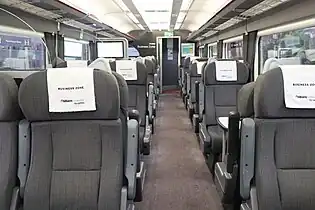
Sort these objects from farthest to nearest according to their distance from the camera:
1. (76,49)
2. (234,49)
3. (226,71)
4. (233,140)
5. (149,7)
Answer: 1. (149,7)
2. (234,49)
3. (76,49)
4. (226,71)
5. (233,140)

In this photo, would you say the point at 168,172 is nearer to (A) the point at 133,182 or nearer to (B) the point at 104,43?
(A) the point at 133,182

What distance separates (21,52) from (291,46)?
3707 millimetres

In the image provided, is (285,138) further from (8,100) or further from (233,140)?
(8,100)

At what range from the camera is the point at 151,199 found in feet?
12.5

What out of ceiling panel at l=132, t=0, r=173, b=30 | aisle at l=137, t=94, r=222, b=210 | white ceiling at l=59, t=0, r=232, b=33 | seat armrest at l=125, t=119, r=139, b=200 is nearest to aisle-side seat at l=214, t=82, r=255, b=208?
seat armrest at l=125, t=119, r=139, b=200

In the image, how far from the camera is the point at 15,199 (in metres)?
2.19

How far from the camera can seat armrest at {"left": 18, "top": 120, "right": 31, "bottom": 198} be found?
2182mm

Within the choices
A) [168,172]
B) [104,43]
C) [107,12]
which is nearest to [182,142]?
[168,172]

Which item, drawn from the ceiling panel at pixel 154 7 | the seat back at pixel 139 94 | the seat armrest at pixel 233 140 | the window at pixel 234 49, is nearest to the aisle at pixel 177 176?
the seat back at pixel 139 94

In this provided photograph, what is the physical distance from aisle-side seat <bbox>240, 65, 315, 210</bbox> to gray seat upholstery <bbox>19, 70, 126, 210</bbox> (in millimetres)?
758

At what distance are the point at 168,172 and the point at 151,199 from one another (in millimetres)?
940

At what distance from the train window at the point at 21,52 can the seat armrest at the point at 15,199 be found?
2730mm

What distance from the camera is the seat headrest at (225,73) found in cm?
477

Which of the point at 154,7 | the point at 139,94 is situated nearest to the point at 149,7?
the point at 154,7
